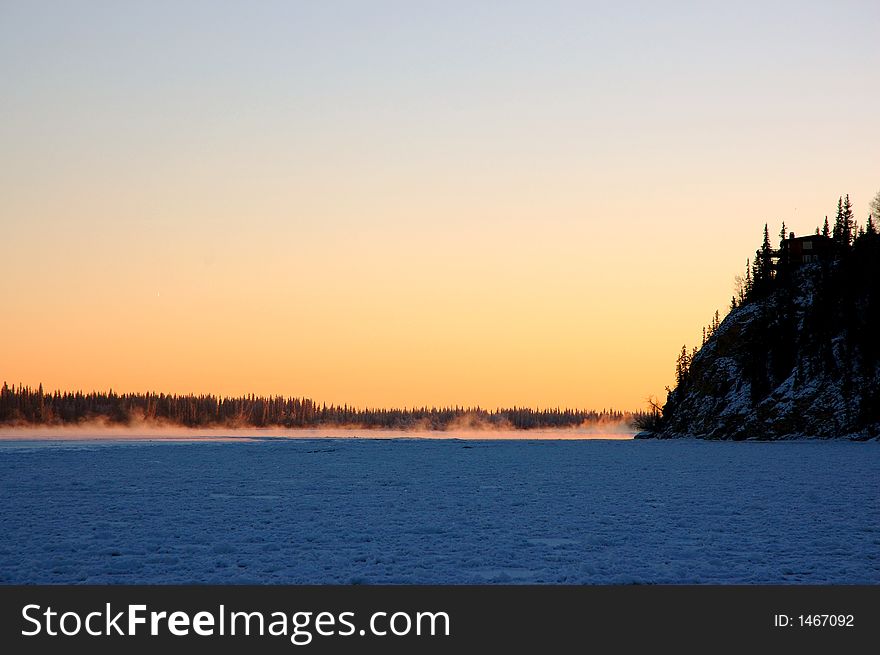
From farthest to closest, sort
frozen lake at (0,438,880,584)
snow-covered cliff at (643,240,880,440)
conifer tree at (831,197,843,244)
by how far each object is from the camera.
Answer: conifer tree at (831,197,843,244)
snow-covered cliff at (643,240,880,440)
frozen lake at (0,438,880,584)

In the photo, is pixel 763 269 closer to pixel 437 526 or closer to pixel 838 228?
pixel 838 228

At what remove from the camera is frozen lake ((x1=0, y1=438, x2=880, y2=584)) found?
449 inches

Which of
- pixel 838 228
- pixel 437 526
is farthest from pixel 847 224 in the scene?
pixel 437 526

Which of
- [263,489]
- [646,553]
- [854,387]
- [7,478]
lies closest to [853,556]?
[646,553]

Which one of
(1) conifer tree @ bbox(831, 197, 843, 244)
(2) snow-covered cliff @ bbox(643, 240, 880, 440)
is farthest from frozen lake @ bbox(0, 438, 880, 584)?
(1) conifer tree @ bbox(831, 197, 843, 244)

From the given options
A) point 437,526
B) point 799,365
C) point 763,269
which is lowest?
point 437,526

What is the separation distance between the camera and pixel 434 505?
64.0ft

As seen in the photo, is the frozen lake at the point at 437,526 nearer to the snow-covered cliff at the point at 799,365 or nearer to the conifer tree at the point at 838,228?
the snow-covered cliff at the point at 799,365

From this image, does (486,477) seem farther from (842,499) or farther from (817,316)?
(817,316)

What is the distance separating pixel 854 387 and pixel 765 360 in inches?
499

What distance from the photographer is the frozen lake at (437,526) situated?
11.4 meters

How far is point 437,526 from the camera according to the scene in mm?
15773

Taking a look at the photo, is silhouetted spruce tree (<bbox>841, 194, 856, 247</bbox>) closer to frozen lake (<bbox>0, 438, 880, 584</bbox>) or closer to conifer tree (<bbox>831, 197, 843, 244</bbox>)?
conifer tree (<bbox>831, 197, 843, 244</bbox>)

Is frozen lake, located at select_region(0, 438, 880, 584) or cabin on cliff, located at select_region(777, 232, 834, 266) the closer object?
frozen lake, located at select_region(0, 438, 880, 584)
